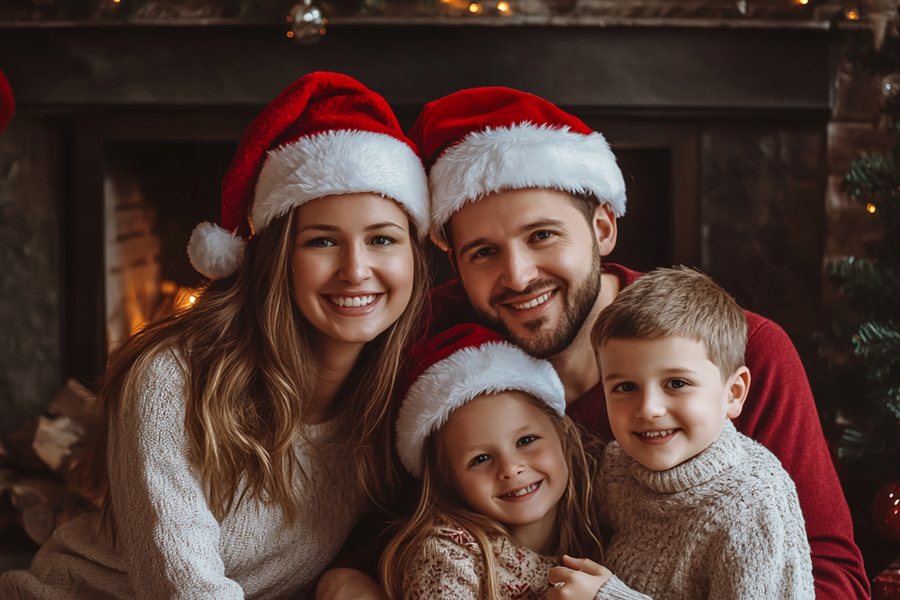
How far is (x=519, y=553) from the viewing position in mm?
1316

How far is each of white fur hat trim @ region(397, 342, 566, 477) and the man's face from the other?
0.24ft

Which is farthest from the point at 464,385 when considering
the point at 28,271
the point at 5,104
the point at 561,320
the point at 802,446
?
the point at 28,271

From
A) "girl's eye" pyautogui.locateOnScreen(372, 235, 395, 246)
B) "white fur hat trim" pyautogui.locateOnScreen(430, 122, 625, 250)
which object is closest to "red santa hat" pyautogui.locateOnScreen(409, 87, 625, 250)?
"white fur hat trim" pyautogui.locateOnScreen(430, 122, 625, 250)

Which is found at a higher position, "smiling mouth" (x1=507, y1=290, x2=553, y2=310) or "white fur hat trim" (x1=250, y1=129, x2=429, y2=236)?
"white fur hat trim" (x1=250, y1=129, x2=429, y2=236)

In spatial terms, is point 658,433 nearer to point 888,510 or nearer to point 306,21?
point 888,510

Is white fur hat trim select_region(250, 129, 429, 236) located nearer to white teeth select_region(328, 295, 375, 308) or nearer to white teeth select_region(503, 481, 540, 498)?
white teeth select_region(328, 295, 375, 308)

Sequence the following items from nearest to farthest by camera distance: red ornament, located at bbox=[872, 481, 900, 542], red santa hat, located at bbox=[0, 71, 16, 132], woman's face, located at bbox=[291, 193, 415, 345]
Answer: woman's face, located at bbox=[291, 193, 415, 345]
red ornament, located at bbox=[872, 481, 900, 542]
red santa hat, located at bbox=[0, 71, 16, 132]

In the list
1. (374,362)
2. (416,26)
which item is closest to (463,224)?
(374,362)

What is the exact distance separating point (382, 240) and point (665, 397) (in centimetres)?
58

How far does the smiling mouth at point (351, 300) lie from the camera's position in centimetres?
138

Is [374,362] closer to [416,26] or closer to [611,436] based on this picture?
[611,436]

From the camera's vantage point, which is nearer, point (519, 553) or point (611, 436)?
point (519, 553)

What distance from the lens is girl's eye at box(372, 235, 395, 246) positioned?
4.62 feet

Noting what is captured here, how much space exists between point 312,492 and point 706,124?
1.89m
